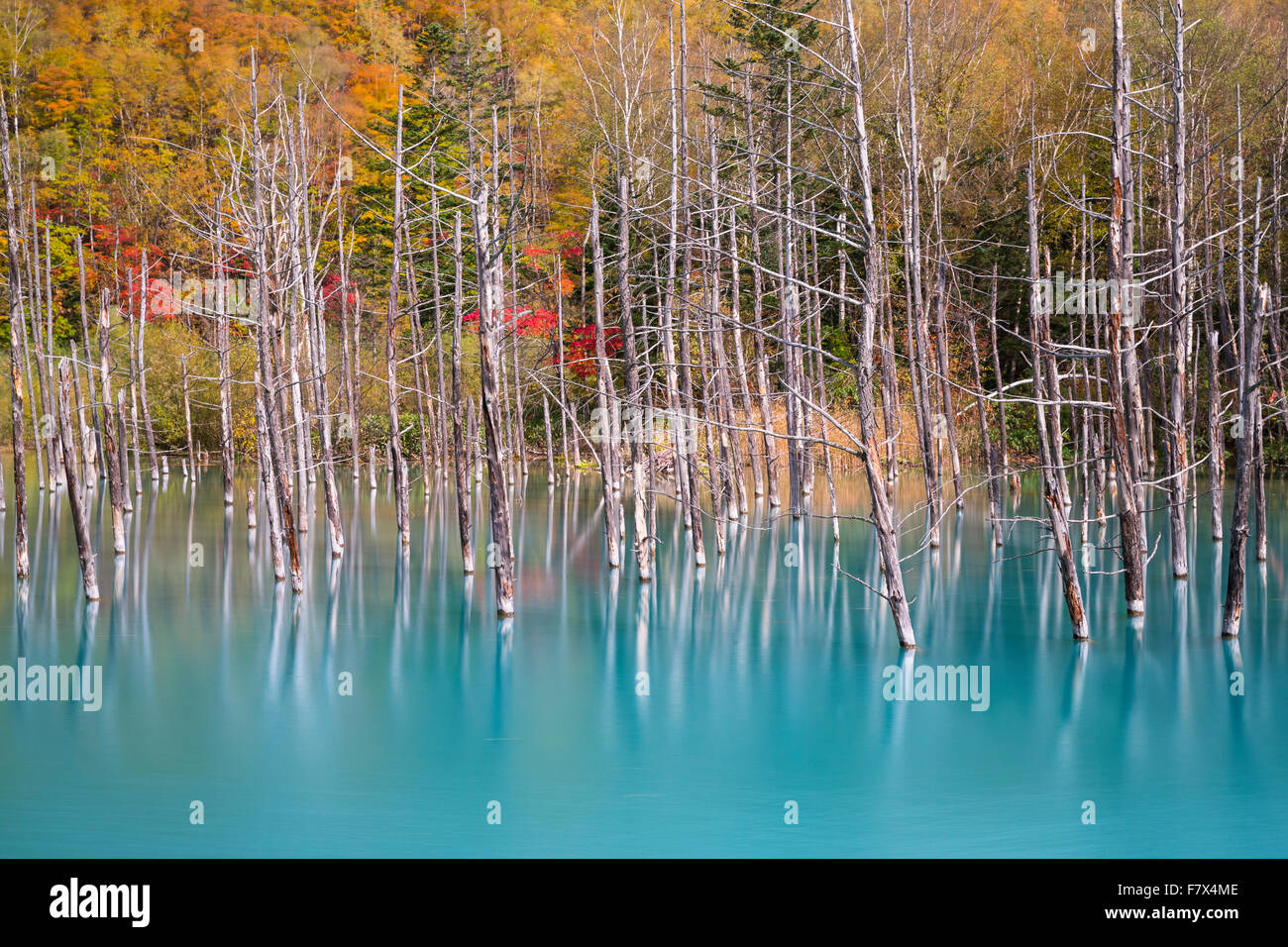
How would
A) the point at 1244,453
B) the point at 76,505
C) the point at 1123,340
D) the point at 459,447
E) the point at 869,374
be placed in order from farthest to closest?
the point at 459,447 < the point at 76,505 < the point at 1123,340 < the point at 1244,453 < the point at 869,374

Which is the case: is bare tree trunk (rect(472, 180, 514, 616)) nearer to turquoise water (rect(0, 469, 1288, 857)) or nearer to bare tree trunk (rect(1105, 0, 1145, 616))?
turquoise water (rect(0, 469, 1288, 857))

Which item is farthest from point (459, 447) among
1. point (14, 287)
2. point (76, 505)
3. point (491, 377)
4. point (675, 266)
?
point (14, 287)

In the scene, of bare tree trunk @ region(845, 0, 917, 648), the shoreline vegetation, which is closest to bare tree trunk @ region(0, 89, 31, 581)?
the shoreline vegetation

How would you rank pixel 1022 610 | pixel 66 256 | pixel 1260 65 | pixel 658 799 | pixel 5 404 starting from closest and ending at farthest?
pixel 658 799
pixel 1022 610
pixel 1260 65
pixel 5 404
pixel 66 256

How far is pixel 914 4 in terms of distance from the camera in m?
37.1

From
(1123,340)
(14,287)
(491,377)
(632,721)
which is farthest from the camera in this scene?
(14,287)

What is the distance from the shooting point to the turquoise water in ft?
26.3

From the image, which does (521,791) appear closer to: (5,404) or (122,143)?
(5,404)

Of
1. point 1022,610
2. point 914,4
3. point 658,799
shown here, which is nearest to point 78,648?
point 658,799

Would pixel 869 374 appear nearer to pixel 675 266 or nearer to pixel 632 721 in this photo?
pixel 632 721

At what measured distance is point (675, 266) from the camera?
1995 centimetres

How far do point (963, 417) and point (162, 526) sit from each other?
2149cm

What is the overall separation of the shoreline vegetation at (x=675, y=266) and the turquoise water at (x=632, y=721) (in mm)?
971

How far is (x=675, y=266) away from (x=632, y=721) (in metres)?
10.7
